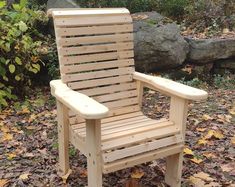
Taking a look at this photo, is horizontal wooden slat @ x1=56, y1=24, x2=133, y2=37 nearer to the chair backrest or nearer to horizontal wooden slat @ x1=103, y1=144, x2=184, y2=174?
the chair backrest

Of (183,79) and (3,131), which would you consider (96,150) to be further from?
(183,79)

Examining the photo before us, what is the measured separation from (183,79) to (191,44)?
0.58 m

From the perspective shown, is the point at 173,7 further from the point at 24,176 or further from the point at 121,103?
the point at 24,176

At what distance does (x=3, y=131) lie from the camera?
366 centimetres

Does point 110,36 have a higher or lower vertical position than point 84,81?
higher

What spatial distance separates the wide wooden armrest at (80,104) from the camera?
6.90 ft

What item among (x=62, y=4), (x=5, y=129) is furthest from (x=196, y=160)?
(x=62, y=4)

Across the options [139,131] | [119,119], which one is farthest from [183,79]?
[139,131]

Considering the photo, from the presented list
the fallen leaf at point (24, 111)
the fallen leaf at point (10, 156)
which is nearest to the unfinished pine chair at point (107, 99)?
the fallen leaf at point (10, 156)

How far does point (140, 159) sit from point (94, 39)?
1.09m

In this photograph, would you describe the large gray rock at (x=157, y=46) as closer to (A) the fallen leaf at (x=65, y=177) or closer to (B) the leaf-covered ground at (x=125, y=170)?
(B) the leaf-covered ground at (x=125, y=170)

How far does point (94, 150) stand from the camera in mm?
2271

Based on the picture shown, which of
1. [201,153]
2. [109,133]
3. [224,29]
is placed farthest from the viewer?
[224,29]

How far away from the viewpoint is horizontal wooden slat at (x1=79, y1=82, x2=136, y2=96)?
3.00 m
